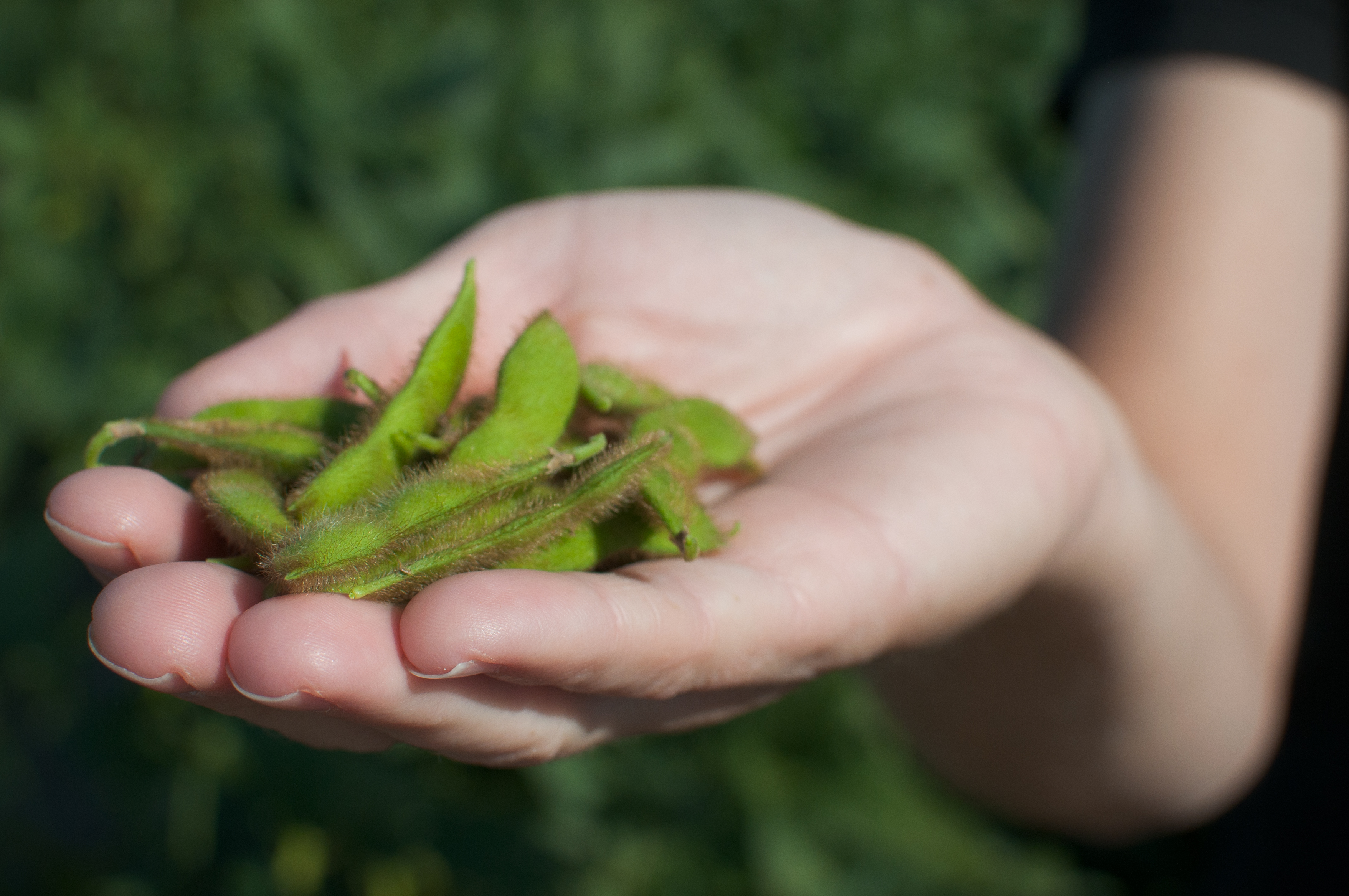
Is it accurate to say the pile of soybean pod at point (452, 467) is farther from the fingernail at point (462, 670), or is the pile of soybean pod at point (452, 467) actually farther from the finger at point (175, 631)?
the fingernail at point (462, 670)

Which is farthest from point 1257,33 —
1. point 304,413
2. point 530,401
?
point 304,413

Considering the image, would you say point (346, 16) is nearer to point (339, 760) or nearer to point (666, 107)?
point (666, 107)

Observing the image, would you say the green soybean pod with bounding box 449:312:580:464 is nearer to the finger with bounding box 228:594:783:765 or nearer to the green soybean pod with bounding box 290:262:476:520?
the green soybean pod with bounding box 290:262:476:520

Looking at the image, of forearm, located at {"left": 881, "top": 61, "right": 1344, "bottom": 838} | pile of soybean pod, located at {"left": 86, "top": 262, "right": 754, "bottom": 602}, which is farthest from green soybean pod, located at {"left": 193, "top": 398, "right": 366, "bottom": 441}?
forearm, located at {"left": 881, "top": 61, "right": 1344, "bottom": 838}

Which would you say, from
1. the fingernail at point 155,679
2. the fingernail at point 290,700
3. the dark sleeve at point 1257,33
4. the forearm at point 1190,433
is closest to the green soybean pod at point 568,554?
the fingernail at point 290,700

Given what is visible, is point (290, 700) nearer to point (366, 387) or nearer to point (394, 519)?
point (394, 519)

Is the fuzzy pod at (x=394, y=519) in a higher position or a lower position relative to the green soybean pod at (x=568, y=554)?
higher
